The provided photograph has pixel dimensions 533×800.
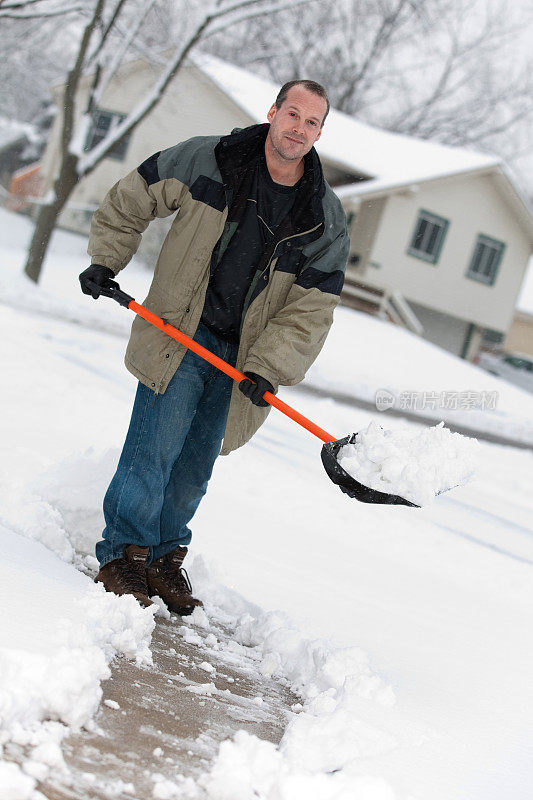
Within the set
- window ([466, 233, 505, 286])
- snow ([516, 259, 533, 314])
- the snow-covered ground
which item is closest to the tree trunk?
the snow-covered ground

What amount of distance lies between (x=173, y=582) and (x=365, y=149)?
2137 cm

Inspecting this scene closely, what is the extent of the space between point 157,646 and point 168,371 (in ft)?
2.99

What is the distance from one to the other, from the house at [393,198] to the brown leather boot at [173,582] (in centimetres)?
1764

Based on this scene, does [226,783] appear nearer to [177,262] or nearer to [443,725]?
[443,725]

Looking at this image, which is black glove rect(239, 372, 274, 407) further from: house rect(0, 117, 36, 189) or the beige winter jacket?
house rect(0, 117, 36, 189)

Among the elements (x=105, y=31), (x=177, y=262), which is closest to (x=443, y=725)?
(x=177, y=262)

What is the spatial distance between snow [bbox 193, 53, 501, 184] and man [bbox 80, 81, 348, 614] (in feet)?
60.3

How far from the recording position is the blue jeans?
303 cm

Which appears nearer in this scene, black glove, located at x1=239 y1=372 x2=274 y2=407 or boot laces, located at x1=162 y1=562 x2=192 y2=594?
black glove, located at x1=239 y1=372 x2=274 y2=407

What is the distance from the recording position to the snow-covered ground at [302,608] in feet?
6.52

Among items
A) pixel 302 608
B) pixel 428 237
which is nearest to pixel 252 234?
pixel 302 608

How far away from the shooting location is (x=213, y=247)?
→ 9.64 feet

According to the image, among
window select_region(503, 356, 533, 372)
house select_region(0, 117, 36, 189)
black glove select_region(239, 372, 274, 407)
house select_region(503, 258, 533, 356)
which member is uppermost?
house select_region(0, 117, 36, 189)

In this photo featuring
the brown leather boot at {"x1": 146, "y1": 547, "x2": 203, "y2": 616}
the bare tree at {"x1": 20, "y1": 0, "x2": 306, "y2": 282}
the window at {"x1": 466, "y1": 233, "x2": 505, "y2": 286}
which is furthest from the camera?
the window at {"x1": 466, "y1": 233, "x2": 505, "y2": 286}
